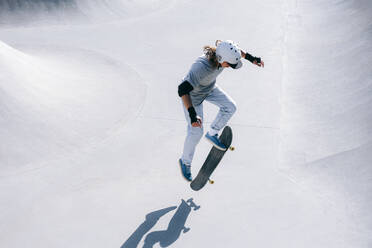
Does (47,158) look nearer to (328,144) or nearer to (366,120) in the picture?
(328,144)

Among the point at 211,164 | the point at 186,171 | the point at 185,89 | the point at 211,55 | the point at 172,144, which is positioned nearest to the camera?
the point at 185,89

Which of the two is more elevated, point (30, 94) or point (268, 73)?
point (30, 94)

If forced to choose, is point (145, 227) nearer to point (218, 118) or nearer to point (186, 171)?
point (186, 171)

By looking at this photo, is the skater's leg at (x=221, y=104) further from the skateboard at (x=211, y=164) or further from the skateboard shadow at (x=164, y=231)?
the skateboard shadow at (x=164, y=231)

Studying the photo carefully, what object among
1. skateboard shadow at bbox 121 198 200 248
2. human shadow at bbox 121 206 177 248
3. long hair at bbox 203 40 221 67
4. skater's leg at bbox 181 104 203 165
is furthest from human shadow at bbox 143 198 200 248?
long hair at bbox 203 40 221 67

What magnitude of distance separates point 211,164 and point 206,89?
55.9 inches

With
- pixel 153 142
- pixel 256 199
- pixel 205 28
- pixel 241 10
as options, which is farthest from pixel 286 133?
pixel 241 10

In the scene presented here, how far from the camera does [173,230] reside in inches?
244

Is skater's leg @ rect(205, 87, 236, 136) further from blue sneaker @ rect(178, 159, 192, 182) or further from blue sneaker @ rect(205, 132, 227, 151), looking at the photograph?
blue sneaker @ rect(178, 159, 192, 182)

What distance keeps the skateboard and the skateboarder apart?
11 centimetres

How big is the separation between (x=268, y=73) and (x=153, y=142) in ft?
15.7

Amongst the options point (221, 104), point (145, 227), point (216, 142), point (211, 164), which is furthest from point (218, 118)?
point (145, 227)

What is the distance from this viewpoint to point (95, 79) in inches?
415

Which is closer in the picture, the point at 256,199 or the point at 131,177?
the point at 256,199
